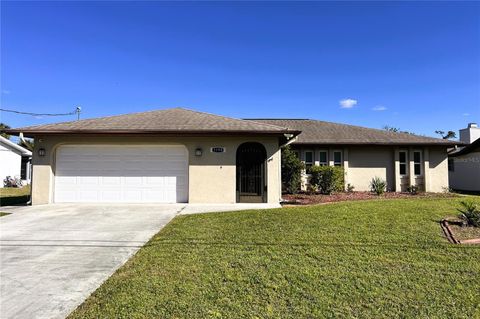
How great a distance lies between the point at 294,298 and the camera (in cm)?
353

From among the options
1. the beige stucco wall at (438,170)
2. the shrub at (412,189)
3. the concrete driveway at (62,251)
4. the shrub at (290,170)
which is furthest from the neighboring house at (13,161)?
the beige stucco wall at (438,170)

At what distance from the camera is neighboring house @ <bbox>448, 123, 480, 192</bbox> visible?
19469 millimetres

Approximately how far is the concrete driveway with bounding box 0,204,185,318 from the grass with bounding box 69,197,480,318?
37 centimetres

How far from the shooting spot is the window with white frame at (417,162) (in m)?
17.0

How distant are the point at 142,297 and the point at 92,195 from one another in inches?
371

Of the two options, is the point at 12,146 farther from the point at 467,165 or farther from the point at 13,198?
the point at 467,165

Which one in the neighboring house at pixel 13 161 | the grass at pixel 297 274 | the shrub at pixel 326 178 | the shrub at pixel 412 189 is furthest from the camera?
the neighboring house at pixel 13 161

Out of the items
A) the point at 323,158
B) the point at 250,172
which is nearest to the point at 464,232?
the point at 250,172

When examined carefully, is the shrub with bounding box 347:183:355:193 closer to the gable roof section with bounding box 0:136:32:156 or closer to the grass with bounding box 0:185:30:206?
the grass with bounding box 0:185:30:206

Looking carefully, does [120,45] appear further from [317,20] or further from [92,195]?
[317,20]

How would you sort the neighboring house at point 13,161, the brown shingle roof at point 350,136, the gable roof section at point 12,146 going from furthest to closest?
the neighboring house at point 13,161 → the gable roof section at point 12,146 → the brown shingle roof at point 350,136

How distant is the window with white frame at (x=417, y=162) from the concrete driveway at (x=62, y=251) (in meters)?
14.3

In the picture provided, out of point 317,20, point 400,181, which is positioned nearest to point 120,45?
point 317,20

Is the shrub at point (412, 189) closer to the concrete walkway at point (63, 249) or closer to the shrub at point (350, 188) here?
the shrub at point (350, 188)
